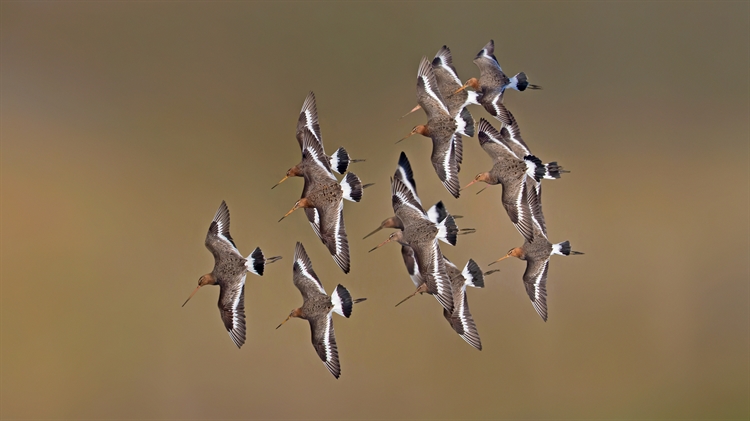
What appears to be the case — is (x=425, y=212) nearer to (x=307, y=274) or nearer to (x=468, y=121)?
(x=468, y=121)

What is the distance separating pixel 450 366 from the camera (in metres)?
4.78

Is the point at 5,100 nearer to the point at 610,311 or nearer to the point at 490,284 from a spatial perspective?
the point at 490,284

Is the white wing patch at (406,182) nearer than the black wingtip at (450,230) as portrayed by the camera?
No

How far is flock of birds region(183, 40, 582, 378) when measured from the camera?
145 inches

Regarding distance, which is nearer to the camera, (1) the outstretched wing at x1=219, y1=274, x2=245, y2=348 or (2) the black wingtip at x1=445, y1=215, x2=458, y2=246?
(2) the black wingtip at x1=445, y1=215, x2=458, y2=246

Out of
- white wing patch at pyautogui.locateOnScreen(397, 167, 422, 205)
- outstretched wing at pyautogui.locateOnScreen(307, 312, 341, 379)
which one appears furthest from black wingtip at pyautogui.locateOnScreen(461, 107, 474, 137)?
outstretched wing at pyautogui.locateOnScreen(307, 312, 341, 379)

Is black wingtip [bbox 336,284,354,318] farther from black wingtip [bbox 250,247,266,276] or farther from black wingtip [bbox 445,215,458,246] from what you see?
black wingtip [bbox 445,215,458,246]

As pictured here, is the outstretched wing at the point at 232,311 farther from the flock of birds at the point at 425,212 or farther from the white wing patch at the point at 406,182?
the white wing patch at the point at 406,182

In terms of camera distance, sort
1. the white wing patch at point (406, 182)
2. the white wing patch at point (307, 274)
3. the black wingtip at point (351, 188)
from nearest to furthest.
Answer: the black wingtip at point (351, 188) → the white wing patch at point (406, 182) → the white wing patch at point (307, 274)

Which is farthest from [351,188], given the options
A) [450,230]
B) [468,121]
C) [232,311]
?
[232,311]

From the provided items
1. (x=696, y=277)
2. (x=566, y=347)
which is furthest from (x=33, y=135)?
(x=696, y=277)

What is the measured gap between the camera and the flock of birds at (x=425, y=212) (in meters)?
3.69

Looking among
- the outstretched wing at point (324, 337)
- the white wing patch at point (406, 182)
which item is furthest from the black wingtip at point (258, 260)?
the white wing patch at point (406, 182)

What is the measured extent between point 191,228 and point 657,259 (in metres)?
3.37
